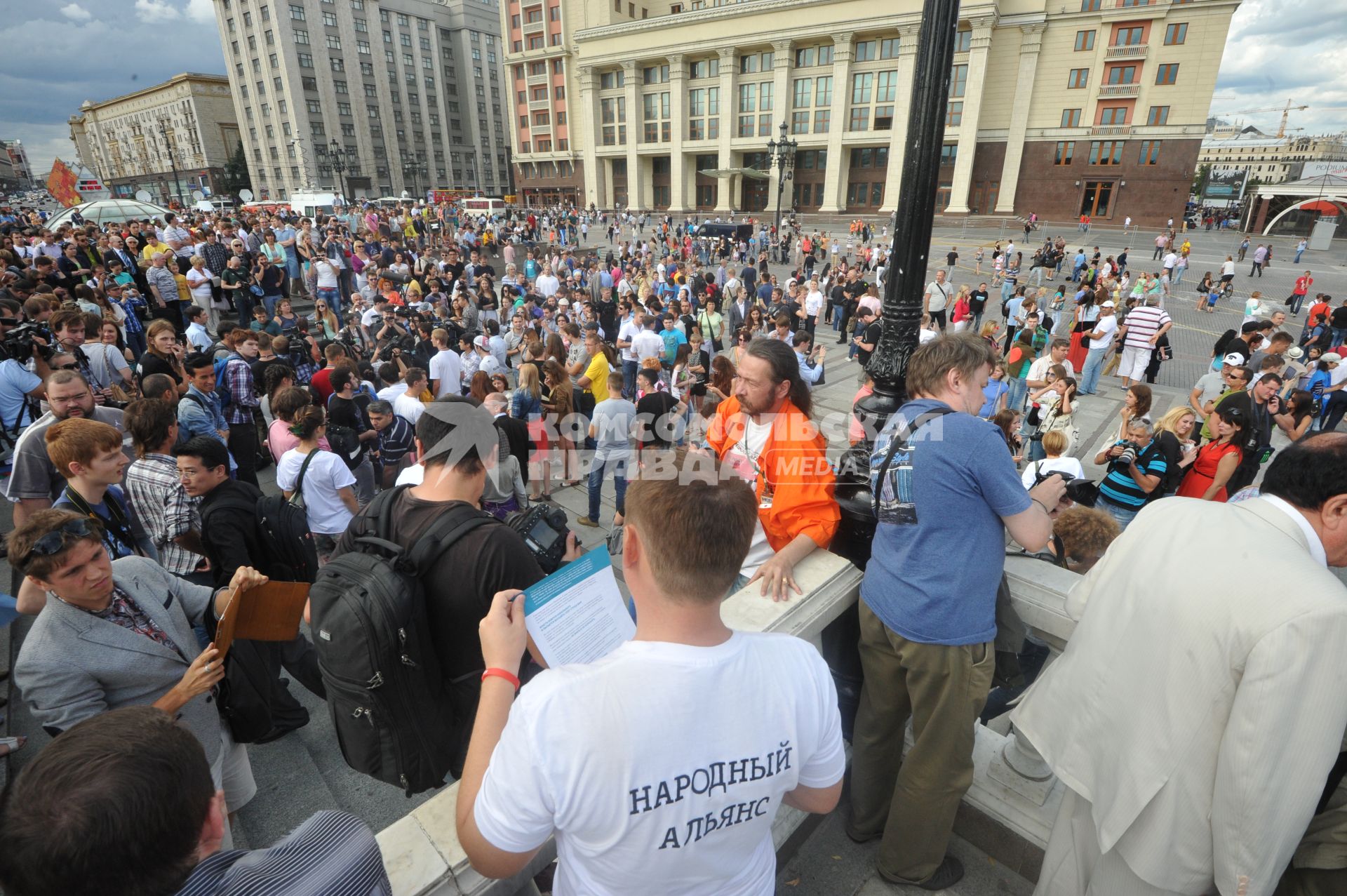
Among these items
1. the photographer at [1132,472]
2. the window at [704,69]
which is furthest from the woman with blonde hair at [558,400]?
the window at [704,69]

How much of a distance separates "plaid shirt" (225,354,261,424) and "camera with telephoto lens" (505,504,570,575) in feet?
17.6

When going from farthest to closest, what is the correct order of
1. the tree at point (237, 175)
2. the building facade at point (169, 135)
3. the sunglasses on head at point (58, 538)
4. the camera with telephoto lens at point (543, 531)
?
the building facade at point (169, 135) → the tree at point (237, 175) → the camera with telephoto lens at point (543, 531) → the sunglasses on head at point (58, 538)

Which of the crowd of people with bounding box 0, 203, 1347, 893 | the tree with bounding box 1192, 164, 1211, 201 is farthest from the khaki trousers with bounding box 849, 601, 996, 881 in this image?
the tree with bounding box 1192, 164, 1211, 201

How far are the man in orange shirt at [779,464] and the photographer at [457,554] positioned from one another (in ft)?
2.81

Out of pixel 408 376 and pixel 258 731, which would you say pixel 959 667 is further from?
pixel 408 376

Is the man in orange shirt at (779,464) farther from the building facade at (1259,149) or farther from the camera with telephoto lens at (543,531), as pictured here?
the building facade at (1259,149)

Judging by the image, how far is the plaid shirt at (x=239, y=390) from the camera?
20.1 feet

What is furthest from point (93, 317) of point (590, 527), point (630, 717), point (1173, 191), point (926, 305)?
point (1173, 191)

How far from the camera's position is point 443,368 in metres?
8.02

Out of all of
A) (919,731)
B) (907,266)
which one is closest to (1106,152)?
(907,266)

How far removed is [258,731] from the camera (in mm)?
2838

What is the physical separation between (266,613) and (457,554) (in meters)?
1.16

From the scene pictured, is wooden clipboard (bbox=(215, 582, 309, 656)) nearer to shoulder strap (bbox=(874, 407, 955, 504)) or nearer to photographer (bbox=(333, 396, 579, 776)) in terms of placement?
photographer (bbox=(333, 396, 579, 776))

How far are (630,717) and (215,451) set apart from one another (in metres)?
3.39
